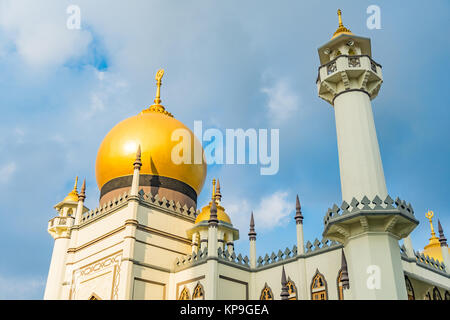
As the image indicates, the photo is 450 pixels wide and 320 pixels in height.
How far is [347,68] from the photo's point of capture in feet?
44.9

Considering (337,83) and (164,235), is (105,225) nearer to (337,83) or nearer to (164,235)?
(164,235)

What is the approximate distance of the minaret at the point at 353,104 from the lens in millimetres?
12531

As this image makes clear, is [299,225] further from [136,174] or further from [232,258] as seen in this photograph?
[136,174]

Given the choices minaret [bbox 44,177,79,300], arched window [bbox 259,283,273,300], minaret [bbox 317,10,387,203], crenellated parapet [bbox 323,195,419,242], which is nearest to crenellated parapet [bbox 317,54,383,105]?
minaret [bbox 317,10,387,203]

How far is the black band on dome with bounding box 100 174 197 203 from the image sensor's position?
19.0 metres

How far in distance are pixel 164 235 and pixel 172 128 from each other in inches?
204

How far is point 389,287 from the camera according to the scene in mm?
10883

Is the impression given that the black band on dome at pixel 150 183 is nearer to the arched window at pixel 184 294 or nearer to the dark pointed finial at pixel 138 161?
the dark pointed finial at pixel 138 161

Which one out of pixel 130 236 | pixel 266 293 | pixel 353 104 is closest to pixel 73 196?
pixel 130 236

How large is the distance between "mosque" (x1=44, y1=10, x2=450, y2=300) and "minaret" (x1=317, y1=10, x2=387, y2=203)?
0.10 ft

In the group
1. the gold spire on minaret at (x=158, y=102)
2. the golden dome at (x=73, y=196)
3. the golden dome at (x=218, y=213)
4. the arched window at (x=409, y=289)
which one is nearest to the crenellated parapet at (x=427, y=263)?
the arched window at (x=409, y=289)

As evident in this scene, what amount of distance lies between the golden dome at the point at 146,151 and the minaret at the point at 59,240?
3.24 metres

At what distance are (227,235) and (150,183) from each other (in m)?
3.80
